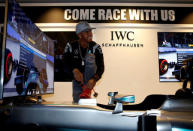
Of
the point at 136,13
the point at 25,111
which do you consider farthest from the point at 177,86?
the point at 25,111

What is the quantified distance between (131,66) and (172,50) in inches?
34.7

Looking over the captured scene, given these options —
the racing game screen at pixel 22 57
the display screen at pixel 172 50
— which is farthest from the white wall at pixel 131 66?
the racing game screen at pixel 22 57

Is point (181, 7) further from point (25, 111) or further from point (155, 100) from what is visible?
point (25, 111)

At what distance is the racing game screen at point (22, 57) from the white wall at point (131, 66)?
2.14 m

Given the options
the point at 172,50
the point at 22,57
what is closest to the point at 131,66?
the point at 172,50

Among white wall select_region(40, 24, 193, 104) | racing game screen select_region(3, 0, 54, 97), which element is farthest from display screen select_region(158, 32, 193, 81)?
racing game screen select_region(3, 0, 54, 97)

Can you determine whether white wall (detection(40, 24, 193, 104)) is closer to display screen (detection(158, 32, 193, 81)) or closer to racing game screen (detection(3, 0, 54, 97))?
display screen (detection(158, 32, 193, 81))

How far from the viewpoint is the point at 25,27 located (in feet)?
4.15

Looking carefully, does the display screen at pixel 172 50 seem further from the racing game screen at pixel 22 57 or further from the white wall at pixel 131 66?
the racing game screen at pixel 22 57

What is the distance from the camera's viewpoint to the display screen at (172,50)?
3.80m

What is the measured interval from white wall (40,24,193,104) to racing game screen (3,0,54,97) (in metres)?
2.14

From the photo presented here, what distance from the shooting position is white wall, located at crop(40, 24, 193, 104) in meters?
3.77

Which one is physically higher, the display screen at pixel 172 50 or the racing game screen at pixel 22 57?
the display screen at pixel 172 50

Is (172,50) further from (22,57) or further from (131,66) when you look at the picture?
(22,57)
